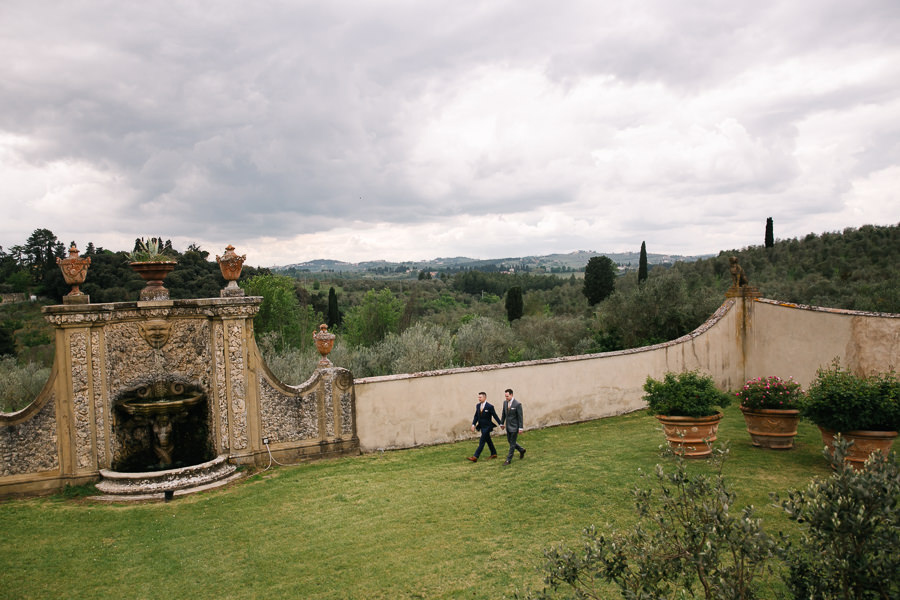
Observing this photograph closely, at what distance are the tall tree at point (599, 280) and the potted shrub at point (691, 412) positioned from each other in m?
33.1

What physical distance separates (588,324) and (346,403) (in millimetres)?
24675

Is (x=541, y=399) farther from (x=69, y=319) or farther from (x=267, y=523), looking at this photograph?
(x=69, y=319)

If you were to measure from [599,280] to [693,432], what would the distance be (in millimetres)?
33893

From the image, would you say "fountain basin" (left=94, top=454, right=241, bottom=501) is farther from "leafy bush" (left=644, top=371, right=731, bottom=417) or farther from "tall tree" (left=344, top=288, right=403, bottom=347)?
"tall tree" (left=344, top=288, right=403, bottom=347)

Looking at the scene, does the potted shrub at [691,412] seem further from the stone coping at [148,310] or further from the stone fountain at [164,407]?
the stone coping at [148,310]

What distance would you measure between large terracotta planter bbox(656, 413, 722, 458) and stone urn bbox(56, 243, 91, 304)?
33.2ft

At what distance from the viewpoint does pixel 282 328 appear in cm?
3366

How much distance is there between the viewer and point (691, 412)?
28.5 feet

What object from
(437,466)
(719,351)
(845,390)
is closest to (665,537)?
(845,390)

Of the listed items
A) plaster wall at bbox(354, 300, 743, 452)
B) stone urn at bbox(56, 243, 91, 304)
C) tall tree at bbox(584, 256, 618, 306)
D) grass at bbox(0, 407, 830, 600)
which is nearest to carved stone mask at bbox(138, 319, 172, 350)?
stone urn at bbox(56, 243, 91, 304)

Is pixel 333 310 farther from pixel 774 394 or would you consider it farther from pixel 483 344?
pixel 774 394

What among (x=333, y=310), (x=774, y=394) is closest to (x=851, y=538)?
(x=774, y=394)

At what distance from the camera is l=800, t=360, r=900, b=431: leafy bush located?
23.9 feet

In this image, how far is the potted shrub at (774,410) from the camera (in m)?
9.10
